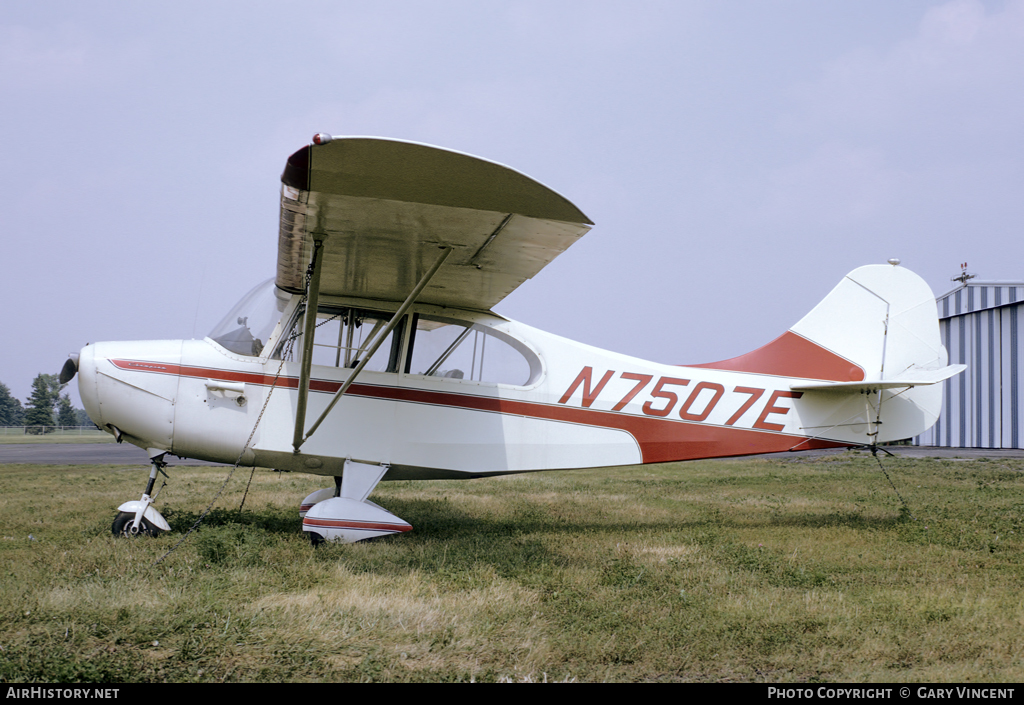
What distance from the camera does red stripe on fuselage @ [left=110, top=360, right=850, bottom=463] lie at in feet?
21.1

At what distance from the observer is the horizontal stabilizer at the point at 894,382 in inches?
263

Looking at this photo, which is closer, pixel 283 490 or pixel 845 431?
pixel 845 431

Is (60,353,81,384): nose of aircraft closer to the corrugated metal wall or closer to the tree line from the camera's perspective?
the corrugated metal wall

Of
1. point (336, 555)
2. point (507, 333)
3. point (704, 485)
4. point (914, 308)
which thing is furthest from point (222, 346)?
→ point (704, 485)

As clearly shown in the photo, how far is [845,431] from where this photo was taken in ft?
23.9

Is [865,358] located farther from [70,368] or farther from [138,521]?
[70,368]

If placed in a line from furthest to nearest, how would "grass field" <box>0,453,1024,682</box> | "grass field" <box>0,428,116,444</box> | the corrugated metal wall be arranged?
"grass field" <box>0,428,116,444</box> < the corrugated metal wall < "grass field" <box>0,453,1024,682</box>

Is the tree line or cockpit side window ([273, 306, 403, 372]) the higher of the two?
cockpit side window ([273, 306, 403, 372])

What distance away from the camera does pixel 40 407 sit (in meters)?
70.4

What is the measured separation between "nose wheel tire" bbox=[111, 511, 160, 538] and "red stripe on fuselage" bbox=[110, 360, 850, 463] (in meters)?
1.69

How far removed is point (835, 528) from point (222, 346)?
650 cm

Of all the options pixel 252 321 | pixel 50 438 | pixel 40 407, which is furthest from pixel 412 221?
pixel 40 407

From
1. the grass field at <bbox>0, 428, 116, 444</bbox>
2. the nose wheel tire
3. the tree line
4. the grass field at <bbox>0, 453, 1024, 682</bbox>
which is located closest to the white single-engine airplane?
the nose wheel tire
